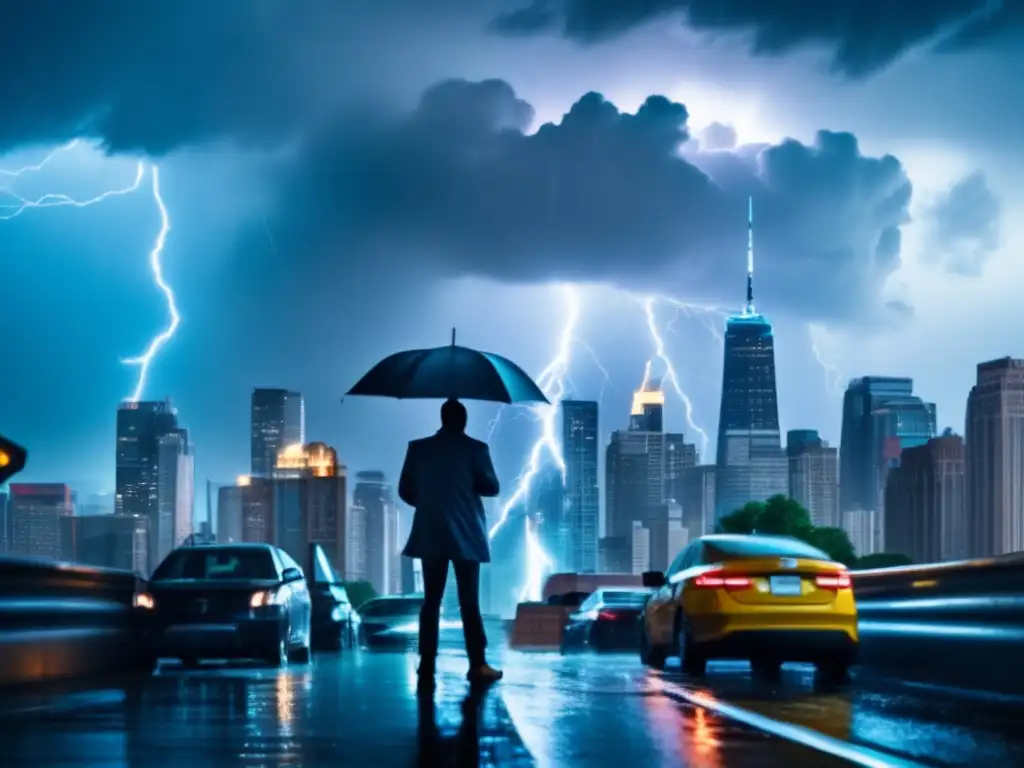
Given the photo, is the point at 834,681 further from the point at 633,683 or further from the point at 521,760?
the point at 521,760

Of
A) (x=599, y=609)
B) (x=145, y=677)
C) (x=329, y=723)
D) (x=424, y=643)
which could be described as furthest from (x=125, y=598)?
(x=599, y=609)

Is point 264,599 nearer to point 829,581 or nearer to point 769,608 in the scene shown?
point 769,608

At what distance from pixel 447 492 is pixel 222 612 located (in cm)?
595

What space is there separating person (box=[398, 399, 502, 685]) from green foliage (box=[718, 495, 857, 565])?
5146 inches

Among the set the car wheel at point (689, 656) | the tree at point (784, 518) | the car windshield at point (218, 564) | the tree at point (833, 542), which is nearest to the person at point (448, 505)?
the car wheel at point (689, 656)

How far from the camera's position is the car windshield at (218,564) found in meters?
20.0

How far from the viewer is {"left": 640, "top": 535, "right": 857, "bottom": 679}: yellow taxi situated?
→ 16266 millimetres

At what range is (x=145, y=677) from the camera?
54.6ft

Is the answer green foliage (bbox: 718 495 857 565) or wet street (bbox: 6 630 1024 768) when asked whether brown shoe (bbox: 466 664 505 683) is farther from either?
green foliage (bbox: 718 495 857 565)

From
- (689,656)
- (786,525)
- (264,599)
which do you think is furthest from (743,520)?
(689,656)

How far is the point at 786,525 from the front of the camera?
150 meters

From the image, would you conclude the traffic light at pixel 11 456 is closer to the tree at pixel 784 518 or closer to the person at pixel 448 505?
the person at pixel 448 505

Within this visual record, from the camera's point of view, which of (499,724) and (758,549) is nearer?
(499,724)

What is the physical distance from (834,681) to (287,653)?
20.3ft
